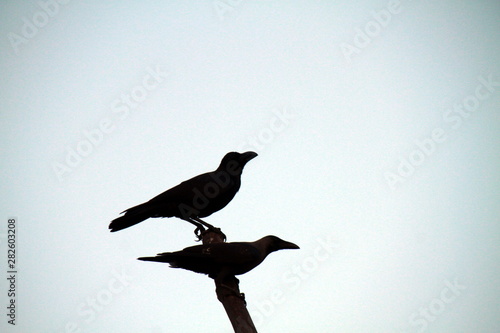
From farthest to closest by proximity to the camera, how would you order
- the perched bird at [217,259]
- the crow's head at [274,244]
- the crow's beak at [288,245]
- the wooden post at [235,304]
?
the crow's beak at [288,245] < the crow's head at [274,244] < the perched bird at [217,259] < the wooden post at [235,304]

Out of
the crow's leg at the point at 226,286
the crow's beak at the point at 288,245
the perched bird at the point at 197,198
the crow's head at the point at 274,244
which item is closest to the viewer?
the crow's leg at the point at 226,286

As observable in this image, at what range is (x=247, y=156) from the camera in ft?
19.0

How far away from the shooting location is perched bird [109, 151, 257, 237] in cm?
510

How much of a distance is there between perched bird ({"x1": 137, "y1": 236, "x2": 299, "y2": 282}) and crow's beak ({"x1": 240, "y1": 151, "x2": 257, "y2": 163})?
2.11 metres

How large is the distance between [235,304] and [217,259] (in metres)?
0.47

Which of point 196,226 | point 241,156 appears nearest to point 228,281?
point 196,226

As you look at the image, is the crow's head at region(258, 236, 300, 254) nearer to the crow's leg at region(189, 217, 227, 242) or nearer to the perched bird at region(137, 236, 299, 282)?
the perched bird at region(137, 236, 299, 282)

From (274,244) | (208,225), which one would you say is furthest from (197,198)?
(274,244)

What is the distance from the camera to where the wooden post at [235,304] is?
10.0 ft

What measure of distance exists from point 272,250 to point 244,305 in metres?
0.93

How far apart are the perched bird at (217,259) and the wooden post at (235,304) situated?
0.08 m

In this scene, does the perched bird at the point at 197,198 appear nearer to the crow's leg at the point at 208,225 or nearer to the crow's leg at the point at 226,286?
the crow's leg at the point at 208,225

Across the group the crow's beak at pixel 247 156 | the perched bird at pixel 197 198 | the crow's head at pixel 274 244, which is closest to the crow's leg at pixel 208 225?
the perched bird at pixel 197 198

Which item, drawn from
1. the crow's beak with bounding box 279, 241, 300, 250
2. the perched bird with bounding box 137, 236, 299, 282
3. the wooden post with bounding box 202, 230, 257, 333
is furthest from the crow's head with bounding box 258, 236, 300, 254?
the wooden post with bounding box 202, 230, 257, 333
